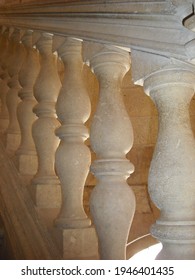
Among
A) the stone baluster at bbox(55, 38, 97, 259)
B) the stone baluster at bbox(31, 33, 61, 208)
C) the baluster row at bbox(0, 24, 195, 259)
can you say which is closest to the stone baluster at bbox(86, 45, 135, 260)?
the baluster row at bbox(0, 24, 195, 259)

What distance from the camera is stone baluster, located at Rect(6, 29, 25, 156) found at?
2160 mm

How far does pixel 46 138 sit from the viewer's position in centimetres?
162

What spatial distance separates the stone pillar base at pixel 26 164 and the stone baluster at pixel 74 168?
56 cm

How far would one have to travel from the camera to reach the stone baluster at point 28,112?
74.7 inches

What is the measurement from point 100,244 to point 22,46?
1382 millimetres

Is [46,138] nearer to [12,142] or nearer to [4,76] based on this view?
[12,142]

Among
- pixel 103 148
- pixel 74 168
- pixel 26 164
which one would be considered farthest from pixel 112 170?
pixel 26 164

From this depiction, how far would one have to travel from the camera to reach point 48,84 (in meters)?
1.65

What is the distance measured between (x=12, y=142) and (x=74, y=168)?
2.99 feet

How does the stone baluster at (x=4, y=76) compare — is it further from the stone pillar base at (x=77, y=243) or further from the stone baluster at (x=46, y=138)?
the stone pillar base at (x=77, y=243)

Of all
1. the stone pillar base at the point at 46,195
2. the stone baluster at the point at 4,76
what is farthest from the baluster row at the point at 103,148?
the stone baluster at the point at 4,76

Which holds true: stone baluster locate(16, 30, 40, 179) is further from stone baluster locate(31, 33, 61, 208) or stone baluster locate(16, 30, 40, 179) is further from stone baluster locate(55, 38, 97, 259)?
stone baluster locate(55, 38, 97, 259)
